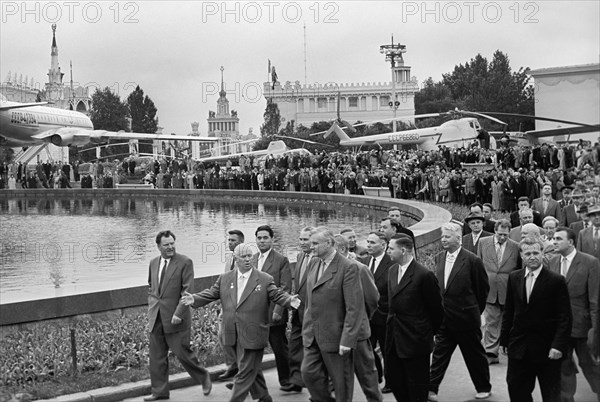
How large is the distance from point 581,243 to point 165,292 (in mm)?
4631

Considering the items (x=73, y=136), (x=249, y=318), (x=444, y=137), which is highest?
(x=73, y=136)

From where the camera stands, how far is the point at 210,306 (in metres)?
11.1

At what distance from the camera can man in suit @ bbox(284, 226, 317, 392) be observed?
8.66 meters

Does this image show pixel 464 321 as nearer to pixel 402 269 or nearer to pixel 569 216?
pixel 402 269

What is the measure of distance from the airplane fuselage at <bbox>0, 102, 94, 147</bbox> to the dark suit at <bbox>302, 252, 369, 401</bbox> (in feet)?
105

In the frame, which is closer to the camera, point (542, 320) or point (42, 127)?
point (542, 320)

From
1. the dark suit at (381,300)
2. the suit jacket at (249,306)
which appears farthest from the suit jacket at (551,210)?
the suit jacket at (249,306)

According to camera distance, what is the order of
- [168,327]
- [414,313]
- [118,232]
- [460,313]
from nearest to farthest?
[414,313] < [168,327] < [460,313] < [118,232]

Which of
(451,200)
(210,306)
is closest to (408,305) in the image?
(210,306)

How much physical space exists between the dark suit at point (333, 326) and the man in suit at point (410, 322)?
1.40 feet

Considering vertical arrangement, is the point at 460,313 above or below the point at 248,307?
below

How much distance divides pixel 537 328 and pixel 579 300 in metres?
0.88

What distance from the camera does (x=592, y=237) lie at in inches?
381

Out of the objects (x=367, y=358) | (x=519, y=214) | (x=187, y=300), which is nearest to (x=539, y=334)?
(x=367, y=358)
